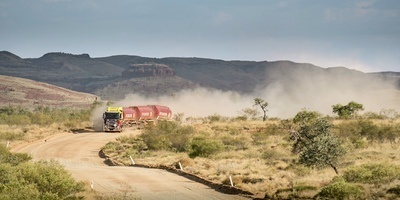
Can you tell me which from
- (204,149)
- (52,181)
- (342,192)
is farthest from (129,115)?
(342,192)

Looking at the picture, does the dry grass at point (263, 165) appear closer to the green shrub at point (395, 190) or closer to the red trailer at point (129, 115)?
the green shrub at point (395, 190)

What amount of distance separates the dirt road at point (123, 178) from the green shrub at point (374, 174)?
235 inches

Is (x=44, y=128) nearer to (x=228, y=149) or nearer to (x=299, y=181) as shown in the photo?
(x=228, y=149)

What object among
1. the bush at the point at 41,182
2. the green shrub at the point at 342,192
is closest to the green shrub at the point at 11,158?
the bush at the point at 41,182

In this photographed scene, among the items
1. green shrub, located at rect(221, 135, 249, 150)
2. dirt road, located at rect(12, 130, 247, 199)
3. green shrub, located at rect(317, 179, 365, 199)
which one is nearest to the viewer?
green shrub, located at rect(317, 179, 365, 199)

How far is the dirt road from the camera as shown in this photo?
28.4m

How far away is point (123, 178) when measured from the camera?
111 ft

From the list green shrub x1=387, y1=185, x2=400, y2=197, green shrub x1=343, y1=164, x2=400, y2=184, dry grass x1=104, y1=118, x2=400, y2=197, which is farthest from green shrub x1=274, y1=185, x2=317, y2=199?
green shrub x1=387, y1=185, x2=400, y2=197

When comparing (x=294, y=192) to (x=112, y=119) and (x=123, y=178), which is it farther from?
(x=112, y=119)

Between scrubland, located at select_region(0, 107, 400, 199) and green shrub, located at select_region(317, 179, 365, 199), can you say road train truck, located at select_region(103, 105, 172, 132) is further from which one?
green shrub, located at select_region(317, 179, 365, 199)

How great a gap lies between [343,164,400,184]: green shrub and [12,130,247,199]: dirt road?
5.98 metres

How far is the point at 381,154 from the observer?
4122 centimetres

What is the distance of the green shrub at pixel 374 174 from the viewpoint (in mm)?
27422

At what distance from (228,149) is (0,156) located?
19.6 m
